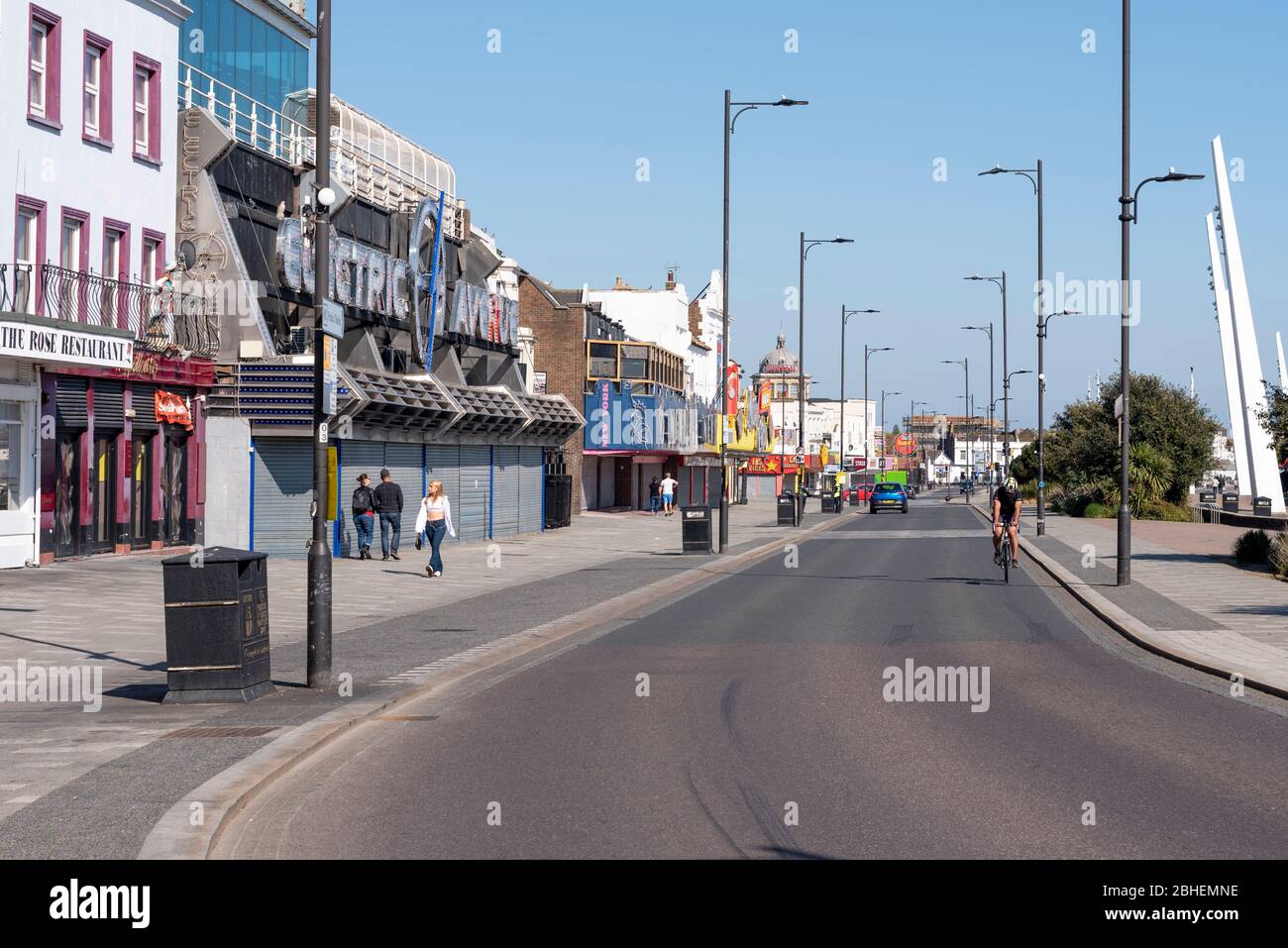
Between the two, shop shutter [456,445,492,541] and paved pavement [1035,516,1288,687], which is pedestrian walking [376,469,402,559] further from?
paved pavement [1035,516,1288,687]

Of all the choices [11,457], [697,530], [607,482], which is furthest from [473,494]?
[607,482]

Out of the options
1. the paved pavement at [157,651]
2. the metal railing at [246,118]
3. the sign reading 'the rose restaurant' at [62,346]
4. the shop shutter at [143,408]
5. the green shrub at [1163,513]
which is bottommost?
the paved pavement at [157,651]

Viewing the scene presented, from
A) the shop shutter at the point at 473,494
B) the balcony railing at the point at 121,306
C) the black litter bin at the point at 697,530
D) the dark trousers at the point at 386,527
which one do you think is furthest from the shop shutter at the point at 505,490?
the balcony railing at the point at 121,306

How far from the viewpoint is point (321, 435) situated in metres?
12.8

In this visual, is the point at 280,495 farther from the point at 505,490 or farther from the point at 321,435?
the point at 321,435

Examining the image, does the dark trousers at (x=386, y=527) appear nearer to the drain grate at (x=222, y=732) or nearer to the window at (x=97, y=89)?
the window at (x=97, y=89)

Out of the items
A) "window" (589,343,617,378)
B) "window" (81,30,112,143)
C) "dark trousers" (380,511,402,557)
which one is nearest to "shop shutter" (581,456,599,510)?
"window" (589,343,617,378)

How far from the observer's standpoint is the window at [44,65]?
86.2 ft

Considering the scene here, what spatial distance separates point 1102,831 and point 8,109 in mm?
23379

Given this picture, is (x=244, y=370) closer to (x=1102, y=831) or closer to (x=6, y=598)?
(x=6, y=598)

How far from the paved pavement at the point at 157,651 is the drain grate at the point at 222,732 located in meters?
0.01

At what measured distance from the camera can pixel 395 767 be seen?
963 cm

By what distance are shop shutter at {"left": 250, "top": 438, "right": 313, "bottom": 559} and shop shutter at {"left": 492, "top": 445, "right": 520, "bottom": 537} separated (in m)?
11.5
